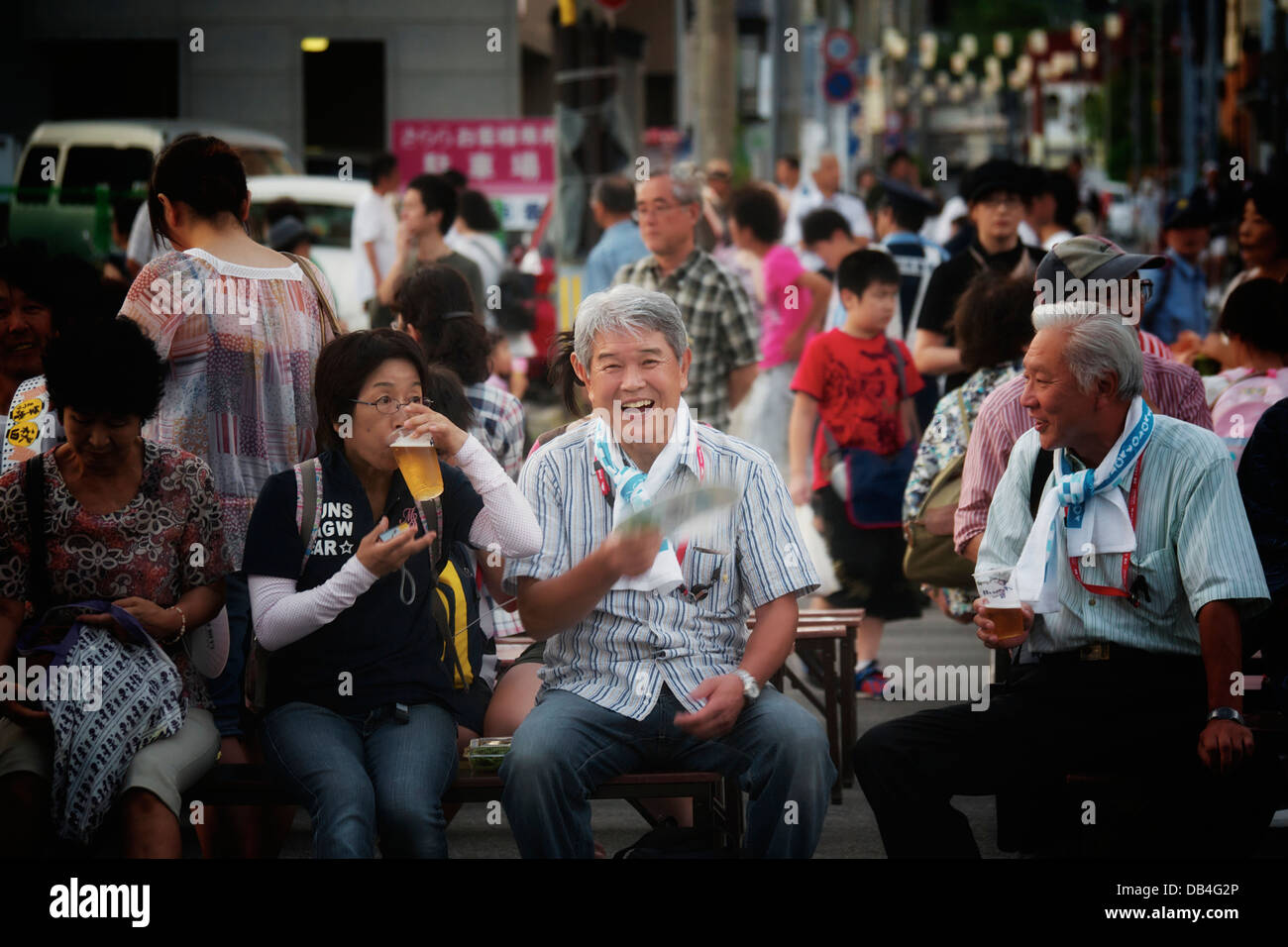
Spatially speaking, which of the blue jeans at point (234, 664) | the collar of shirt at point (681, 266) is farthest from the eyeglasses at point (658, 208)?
the blue jeans at point (234, 664)

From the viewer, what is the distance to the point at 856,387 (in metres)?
7.40

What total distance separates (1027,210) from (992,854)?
4185 millimetres

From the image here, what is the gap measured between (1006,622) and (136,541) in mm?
2188

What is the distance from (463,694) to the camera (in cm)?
462

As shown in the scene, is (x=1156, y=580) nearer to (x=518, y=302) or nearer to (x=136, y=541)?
(x=136, y=541)

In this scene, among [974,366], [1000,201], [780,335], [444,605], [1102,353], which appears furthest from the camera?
[780,335]

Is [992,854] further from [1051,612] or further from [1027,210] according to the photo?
[1027,210]

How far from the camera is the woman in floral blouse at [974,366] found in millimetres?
5926

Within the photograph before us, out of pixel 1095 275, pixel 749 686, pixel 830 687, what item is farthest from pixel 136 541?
pixel 1095 275

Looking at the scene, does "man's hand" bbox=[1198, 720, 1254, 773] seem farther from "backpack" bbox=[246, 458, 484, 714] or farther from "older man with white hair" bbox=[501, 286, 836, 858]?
"backpack" bbox=[246, 458, 484, 714]

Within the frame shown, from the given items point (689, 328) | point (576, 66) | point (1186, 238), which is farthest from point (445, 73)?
point (689, 328)

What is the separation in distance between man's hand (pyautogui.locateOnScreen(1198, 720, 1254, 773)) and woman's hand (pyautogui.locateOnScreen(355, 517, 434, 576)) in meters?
1.92

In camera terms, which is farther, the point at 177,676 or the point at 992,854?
the point at 992,854

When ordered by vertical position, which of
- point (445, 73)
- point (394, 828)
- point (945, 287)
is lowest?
point (394, 828)
